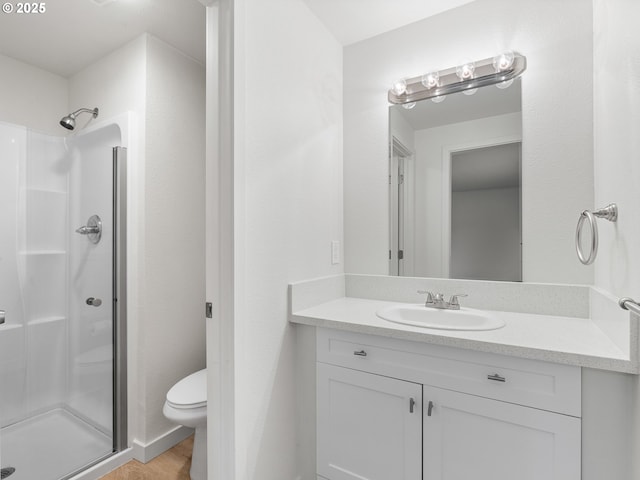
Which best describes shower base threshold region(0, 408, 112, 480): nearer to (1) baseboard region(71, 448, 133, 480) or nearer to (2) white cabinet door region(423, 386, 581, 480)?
(1) baseboard region(71, 448, 133, 480)

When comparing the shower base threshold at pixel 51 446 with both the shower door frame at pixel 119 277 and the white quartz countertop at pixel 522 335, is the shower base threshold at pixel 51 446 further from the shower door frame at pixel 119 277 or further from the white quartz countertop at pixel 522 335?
the white quartz countertop at pixel 522 335

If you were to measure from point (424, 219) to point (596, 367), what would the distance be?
40.3 inches

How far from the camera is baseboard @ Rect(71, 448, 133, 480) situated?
5.28ft

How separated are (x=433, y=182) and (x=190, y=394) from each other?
1706mm

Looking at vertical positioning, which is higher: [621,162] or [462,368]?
[621,162]

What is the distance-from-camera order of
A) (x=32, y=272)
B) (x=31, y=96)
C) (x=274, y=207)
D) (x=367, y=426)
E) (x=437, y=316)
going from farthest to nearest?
1. (x=31, y=96)
2. (x=32, y=272)
3. (x=437, y=316)
4. (x=274, y=207)
5. (x=367, y=426)

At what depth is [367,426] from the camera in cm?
129

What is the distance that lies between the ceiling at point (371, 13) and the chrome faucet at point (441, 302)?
1468 mm

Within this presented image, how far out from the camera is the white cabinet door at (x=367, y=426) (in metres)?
1.20

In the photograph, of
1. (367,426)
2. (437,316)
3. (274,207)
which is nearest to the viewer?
(367,426)

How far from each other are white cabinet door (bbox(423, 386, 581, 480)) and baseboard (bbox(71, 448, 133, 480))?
1.64m

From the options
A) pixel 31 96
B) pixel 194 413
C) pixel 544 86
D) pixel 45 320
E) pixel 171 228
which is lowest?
pixel 194 413

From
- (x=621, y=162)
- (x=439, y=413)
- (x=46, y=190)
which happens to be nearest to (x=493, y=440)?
(x=439, y=413)

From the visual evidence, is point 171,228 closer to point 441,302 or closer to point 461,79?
point 441,302
